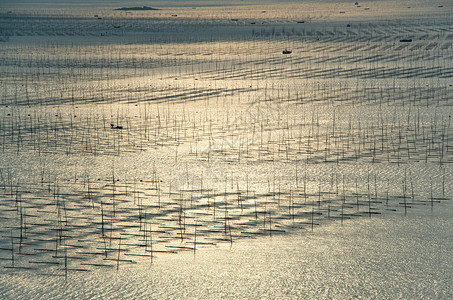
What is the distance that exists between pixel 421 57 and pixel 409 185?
1157 centimetres

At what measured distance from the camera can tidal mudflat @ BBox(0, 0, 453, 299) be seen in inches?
196

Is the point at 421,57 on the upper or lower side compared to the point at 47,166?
upper

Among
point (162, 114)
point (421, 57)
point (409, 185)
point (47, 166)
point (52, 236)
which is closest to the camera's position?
point (52, 236)

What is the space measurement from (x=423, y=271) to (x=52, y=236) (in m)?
3.44

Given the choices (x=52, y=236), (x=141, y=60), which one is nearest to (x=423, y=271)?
(x=52, y=236)

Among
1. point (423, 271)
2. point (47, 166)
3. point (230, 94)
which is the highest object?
point (230, 94)

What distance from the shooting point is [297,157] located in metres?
8.44

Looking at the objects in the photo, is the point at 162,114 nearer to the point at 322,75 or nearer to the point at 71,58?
the point at 322,75

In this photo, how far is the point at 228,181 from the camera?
730 cm

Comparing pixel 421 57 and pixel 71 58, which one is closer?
pixel 421 57

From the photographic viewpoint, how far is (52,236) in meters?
5.62

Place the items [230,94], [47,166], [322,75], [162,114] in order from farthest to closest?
[322,75], [230,94], [162,114], [47,166]

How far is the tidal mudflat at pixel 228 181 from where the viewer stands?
16.3 feet

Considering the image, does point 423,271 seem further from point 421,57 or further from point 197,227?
point 421,57
